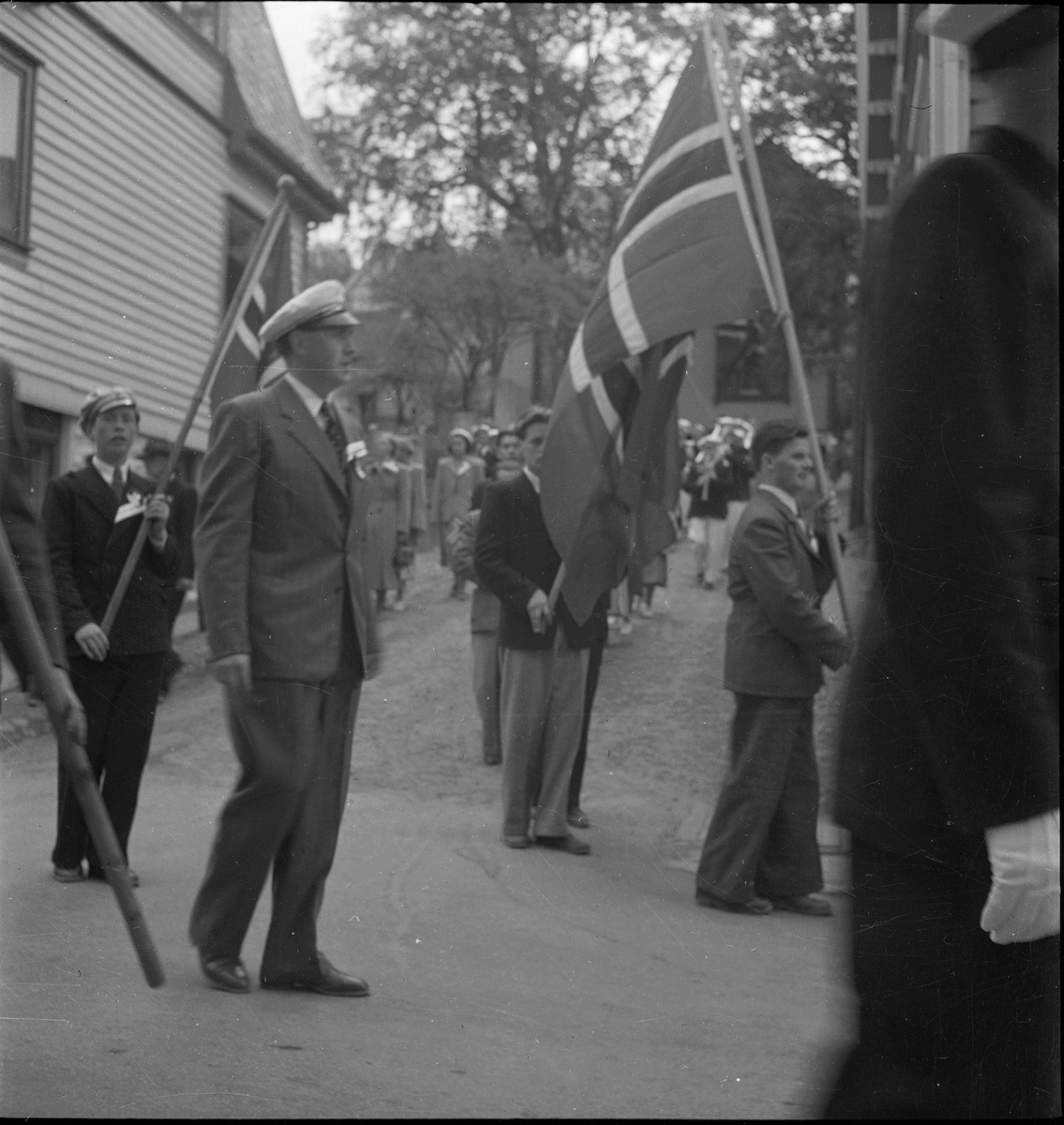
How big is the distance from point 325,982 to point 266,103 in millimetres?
1864

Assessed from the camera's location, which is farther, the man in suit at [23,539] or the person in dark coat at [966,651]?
the man in suit at [23,539]

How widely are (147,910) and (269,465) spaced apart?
98 cm

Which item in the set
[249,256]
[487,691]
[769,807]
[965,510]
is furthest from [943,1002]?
[249,256]

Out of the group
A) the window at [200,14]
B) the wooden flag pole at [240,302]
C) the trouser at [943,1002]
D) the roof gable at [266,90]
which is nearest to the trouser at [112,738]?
the wooden flag pole at [240,302]

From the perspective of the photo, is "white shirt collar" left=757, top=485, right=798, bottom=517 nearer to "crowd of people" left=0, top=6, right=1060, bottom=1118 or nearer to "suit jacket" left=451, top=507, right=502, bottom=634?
"crowd of people" left=0, top=6, right=1060, bottom=1118

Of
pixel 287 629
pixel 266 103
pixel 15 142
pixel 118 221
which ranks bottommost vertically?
pixel 287 629

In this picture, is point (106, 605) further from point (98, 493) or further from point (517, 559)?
point (517, 559)

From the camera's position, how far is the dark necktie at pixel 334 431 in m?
3.00

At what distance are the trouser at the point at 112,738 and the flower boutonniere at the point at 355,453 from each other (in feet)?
2.01

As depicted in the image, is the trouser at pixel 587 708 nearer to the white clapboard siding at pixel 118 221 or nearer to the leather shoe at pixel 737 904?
the leather shoe at pixel 737 904

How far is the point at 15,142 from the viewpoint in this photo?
111 inches

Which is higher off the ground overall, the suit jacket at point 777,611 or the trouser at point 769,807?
the suit jacket at point 777,611

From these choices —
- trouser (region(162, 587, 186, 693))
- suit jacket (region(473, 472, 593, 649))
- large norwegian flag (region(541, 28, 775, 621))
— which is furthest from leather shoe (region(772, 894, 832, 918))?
trouser (region(162, 587, 186, 693))

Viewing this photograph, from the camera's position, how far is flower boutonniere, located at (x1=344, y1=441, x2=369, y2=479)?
3.01 meters
